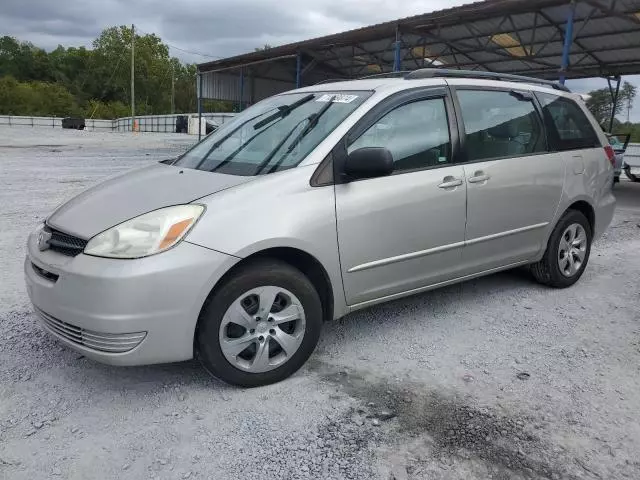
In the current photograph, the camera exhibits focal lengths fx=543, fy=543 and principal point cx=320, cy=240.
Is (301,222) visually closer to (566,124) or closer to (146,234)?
(146,234)

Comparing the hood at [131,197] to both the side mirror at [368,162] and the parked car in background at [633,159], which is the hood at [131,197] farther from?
the parked car in background at [633,159]

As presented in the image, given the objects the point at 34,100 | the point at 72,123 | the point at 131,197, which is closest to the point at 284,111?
the point at 131,197

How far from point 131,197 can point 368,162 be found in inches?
52.8

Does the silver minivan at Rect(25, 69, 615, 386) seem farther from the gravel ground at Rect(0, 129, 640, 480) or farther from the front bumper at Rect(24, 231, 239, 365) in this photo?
the gravel ground at Rect(0, 129, 640, 480)

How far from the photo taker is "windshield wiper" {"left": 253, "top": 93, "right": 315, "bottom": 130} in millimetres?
3738

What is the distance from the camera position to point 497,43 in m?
17.1

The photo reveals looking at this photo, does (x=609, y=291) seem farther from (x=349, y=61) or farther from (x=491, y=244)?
(x=349, y=61)

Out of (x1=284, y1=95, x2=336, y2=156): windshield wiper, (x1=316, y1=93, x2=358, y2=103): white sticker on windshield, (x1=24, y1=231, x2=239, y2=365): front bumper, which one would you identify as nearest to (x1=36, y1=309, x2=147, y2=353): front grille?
(x1=24, y1=231, x2=239, y2=365): front bumper

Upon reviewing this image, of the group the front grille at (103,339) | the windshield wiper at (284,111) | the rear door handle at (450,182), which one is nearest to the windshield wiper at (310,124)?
the windshield wiper at (284,111)

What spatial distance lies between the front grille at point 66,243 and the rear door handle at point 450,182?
2203mm

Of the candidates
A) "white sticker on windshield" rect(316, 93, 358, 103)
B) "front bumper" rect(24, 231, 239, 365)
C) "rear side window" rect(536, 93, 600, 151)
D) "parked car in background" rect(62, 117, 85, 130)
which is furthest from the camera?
"parked car in background" rect(62, 117, 85, 130)

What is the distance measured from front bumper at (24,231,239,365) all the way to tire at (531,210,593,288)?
3018 mm

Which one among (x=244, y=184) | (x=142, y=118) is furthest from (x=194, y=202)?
(x=142, y=118)

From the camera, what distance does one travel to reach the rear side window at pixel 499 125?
3.87 m
